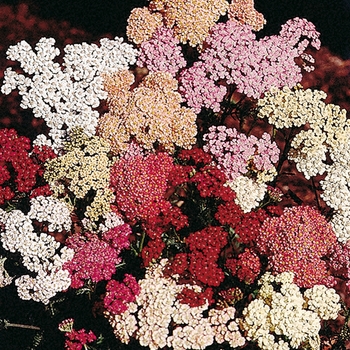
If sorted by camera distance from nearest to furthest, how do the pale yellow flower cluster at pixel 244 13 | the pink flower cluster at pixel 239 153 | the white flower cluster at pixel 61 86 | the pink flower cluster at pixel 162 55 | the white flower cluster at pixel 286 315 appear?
the white flower cluster at pixel 286 315 → the pink flower cluster at pixel 239 153 → the white flower cluster at pixel 61 86 → the pink flower cluster at pixel 162 55 → the pale yellow flower cluster at pixel 244 13

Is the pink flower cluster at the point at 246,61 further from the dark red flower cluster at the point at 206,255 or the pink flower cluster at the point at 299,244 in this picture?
the dark red flower cluster at the point at 206,255

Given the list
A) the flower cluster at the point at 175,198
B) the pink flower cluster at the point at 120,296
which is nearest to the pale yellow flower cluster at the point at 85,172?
the flower cluster at the point at 175,198

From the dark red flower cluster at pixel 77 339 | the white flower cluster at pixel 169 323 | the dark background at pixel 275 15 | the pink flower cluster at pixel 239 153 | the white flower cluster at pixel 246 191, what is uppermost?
the dark background at pixel 275 15

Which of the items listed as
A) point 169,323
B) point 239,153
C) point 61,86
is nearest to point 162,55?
point 61,86

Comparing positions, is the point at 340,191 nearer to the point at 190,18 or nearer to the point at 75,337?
the point at 190,18

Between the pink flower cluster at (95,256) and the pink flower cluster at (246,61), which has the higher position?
the pink flower cluster at (246,61)
